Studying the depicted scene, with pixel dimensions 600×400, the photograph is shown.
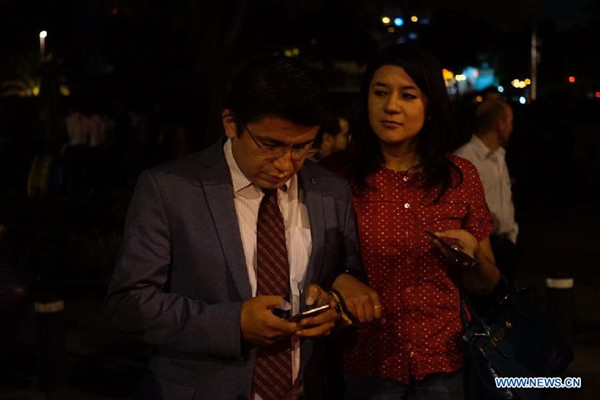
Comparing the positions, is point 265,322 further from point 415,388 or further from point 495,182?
point 495,182

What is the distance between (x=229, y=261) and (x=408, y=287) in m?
0.90

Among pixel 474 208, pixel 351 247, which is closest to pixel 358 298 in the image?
pixel 351 247

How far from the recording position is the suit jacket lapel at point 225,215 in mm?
2725

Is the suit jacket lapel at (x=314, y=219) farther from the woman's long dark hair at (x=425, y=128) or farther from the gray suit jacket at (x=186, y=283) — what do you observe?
the woman's long dark hair at (x=425, y=128)

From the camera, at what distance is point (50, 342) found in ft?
24.0

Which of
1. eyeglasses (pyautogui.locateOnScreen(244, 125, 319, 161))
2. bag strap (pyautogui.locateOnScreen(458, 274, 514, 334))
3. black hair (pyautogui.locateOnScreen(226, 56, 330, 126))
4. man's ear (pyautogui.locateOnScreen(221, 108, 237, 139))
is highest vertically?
black hair (pyautogui.locateOnScreen(226, 56, 330, 126))

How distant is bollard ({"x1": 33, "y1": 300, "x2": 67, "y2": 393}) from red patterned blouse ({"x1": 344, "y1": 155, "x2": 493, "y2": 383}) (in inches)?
174

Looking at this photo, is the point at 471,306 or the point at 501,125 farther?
the point at 501,125

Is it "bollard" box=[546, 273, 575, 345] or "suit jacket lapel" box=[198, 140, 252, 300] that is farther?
"bollard" box=[546, 273, 575, 345]

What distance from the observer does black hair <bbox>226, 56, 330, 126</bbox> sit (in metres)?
2.67

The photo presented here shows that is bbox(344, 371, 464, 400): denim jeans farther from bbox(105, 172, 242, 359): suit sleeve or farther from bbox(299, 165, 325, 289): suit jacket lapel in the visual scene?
bbox(105, 172, 242, 359): suit sleeve

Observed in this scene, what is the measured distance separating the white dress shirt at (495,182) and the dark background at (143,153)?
1.34 metres

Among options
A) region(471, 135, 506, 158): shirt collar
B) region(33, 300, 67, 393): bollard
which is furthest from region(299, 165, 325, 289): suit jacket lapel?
region(33, 300, 67, 393): bollard

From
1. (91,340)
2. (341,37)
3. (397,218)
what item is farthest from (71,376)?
(341,37)
